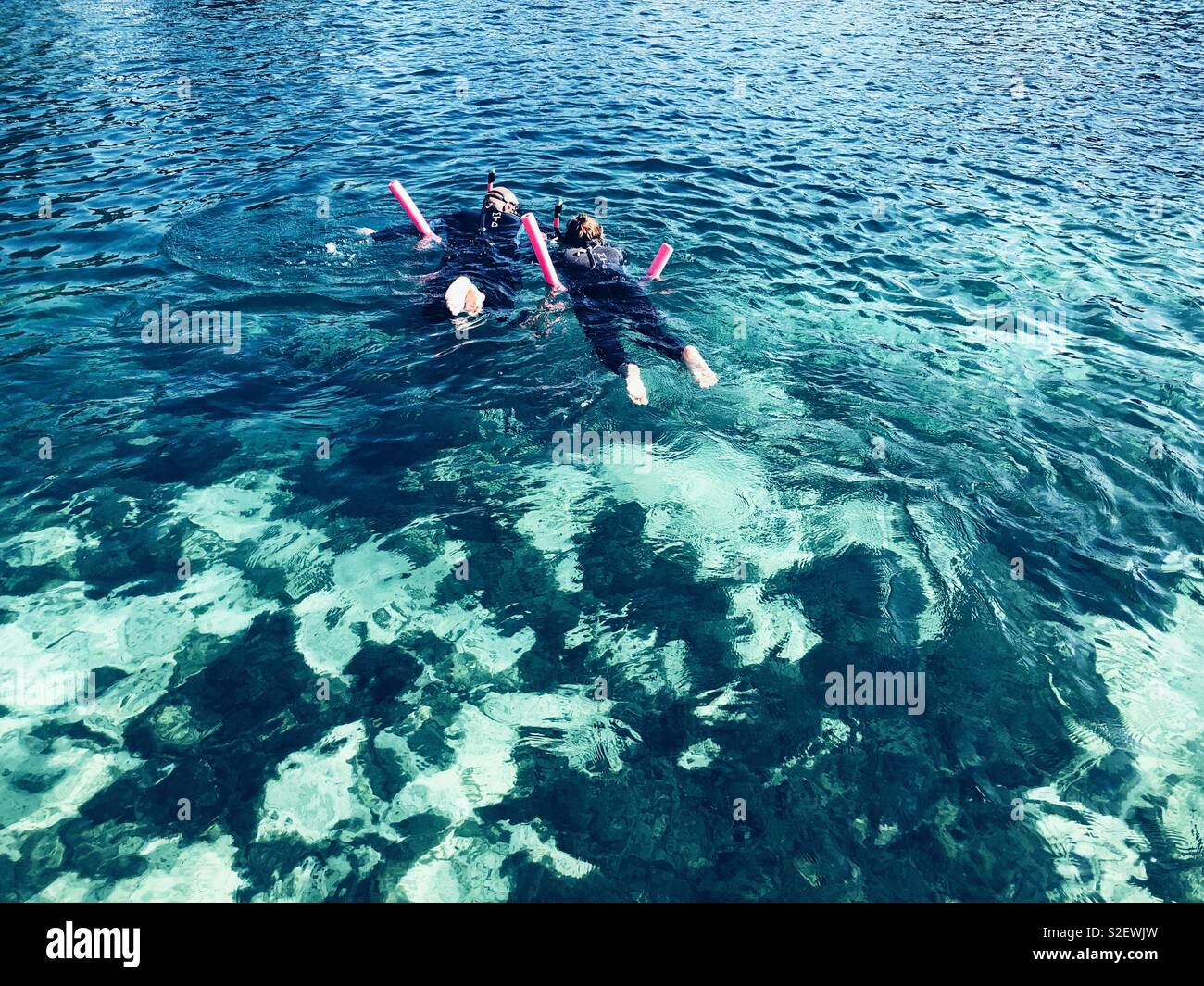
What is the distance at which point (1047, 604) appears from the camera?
6312mm

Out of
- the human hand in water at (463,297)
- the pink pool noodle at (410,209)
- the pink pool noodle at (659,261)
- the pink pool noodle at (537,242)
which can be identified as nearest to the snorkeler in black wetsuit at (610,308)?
the pink pool noodle at (659,261)

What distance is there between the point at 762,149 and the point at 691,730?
16681 millimetres

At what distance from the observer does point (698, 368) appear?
348 inches

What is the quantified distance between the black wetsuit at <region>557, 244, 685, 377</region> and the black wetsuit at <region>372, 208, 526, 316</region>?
1.00 meters

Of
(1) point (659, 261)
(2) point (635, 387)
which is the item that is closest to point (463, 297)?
(1) point (659, 261)

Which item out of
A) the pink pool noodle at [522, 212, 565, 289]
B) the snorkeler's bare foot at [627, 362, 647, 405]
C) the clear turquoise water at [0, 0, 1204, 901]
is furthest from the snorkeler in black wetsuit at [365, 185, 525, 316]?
the snorkeler's bare foot at [627, 362, 647, 405]

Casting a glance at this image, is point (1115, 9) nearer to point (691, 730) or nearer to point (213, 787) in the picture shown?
point (691, 730)

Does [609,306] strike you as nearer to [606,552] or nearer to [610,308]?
[610,308]

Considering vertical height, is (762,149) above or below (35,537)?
above

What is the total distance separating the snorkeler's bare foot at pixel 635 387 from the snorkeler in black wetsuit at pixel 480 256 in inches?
109

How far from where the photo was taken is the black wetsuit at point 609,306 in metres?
9.09

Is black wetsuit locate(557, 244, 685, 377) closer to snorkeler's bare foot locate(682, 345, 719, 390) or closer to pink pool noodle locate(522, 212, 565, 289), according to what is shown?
snorkeler's bare foot locate(682, 345, 719, 390)

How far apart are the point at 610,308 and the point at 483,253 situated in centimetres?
288
